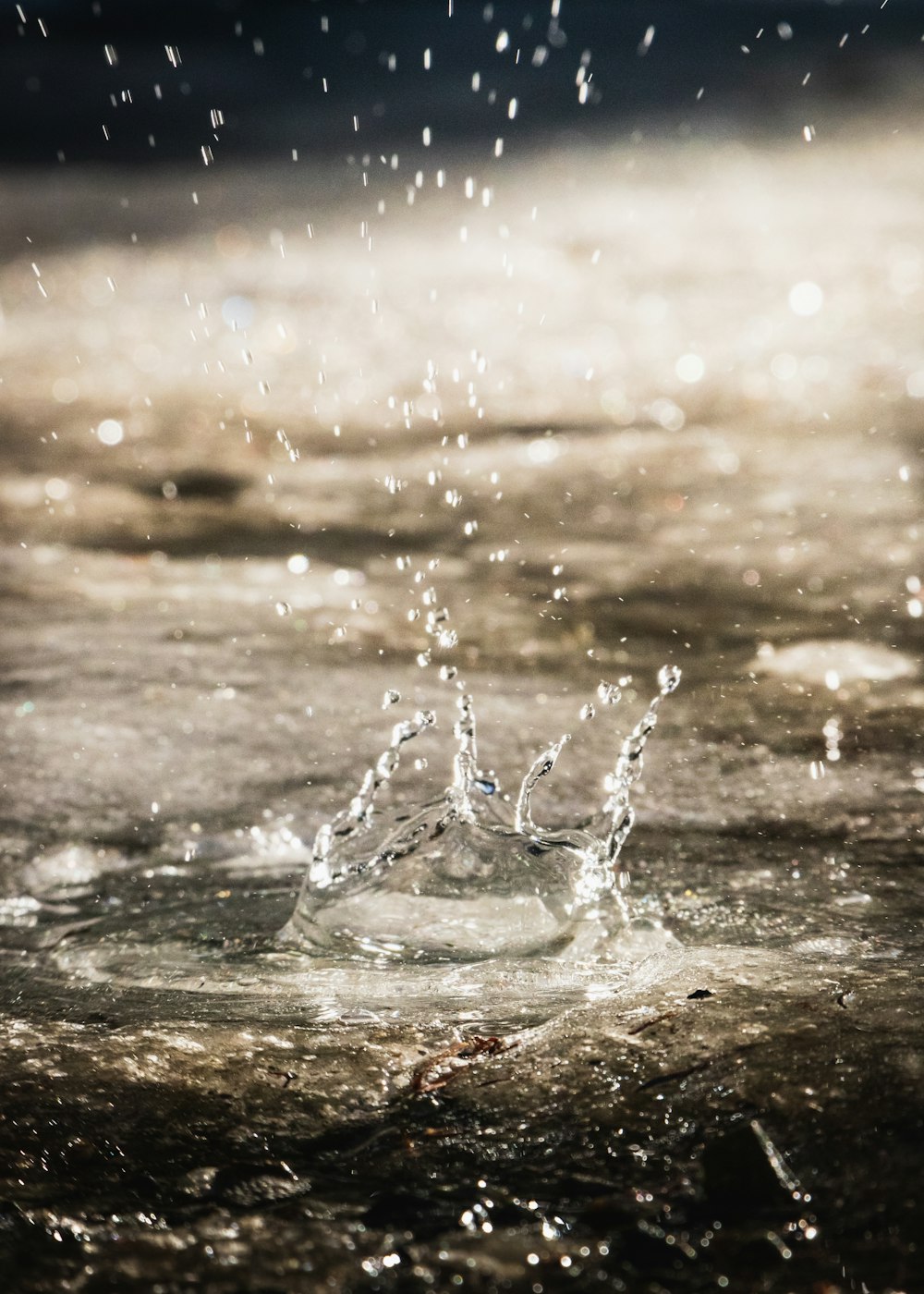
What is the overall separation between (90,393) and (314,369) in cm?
106

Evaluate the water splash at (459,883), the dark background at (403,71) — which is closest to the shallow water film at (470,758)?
the water splash at (459,883)

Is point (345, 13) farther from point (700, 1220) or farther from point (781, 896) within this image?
point (700, 1220)

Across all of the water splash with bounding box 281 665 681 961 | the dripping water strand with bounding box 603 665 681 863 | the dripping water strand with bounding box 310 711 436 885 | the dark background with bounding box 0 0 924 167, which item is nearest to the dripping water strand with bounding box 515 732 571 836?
the water splash with bounding box 281 665 681 961

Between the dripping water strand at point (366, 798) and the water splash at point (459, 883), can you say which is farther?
the dripping water strand at point (366, 798)

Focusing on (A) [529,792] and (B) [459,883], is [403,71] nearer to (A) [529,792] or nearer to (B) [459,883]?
(A) [529,792]

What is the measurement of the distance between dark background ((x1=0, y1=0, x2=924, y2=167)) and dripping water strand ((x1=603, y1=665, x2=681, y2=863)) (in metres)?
7.50

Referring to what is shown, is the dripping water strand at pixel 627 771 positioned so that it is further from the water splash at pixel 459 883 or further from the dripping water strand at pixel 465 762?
the dripping water strand at pixel 465 762

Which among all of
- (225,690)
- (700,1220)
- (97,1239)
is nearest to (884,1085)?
(700,1220)

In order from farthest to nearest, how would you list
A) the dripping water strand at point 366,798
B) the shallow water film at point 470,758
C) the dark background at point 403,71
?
the dark background at point 403,71, the dripping water strand at point 366,798, the shallow water film at point 470,758

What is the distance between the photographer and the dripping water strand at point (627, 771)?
2.11 metres

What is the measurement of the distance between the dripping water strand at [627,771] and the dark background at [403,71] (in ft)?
24.6

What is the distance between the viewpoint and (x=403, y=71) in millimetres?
10469

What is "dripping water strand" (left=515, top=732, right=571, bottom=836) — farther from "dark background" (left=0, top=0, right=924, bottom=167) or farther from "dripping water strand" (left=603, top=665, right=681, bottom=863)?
"dark background" (left=0, top=0, right=924, bottom=167)

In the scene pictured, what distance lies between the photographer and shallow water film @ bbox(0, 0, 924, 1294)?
3.89ft
